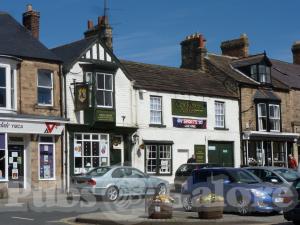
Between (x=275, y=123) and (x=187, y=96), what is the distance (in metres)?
8.67

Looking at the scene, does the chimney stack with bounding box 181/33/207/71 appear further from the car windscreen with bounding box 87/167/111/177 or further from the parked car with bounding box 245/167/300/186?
the parked car with bounding box 245/167/300/186

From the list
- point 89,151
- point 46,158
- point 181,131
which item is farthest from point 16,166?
point 181,131

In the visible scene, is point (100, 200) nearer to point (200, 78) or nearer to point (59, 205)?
point (59, 205)

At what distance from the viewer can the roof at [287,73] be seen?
4319 cm

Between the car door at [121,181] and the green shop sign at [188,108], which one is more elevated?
the green shop sign at [188,108]

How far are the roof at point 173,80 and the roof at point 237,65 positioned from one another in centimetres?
124

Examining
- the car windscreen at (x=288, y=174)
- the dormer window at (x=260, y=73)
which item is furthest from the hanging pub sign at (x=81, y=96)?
the dormer window at (x=260, y=73)

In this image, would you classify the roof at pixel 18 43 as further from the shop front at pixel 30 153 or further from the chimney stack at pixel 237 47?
the chimney stack at pixel 237 47

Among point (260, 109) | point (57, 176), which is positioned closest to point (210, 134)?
point (260, 109)

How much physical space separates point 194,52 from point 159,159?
10.8 metres

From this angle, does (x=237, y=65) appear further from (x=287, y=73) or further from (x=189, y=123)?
(x=189, y=123)

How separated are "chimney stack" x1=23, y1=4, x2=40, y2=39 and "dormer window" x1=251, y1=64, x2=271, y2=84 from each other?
53.8 ft

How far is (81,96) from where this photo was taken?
29734 millimetres

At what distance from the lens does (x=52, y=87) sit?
29141mm
